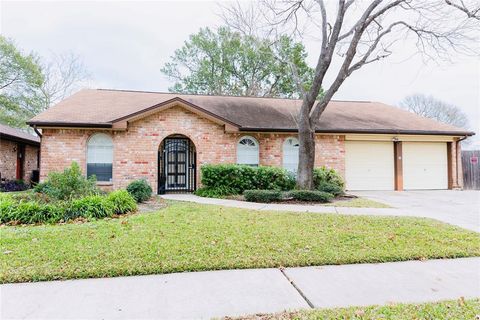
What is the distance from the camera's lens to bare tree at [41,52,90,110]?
26.5m

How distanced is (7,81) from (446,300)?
32.0 m

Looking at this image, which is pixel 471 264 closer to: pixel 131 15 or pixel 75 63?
pixel 131 15

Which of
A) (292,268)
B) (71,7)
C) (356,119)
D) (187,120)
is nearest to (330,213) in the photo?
(292,268)

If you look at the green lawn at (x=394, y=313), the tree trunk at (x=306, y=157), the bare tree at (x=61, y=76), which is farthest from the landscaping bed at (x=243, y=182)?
the bare tree at (x=61, y=76)

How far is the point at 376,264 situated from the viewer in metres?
4.15

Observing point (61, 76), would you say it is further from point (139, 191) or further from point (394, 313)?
point (394, 313)

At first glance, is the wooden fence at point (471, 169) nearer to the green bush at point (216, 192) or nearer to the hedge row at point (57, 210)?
the green bush at point (216, 192)

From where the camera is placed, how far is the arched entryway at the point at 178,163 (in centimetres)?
1305

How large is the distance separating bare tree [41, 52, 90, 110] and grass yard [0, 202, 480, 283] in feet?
84.9

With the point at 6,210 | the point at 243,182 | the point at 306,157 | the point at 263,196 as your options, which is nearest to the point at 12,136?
the point at 6,210

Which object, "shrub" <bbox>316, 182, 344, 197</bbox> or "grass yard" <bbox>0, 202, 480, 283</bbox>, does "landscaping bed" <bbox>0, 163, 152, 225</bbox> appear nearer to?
"grass yard" <bbox>0, 202, 480, 283</bbox>

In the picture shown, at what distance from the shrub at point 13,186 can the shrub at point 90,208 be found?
31.0 feet

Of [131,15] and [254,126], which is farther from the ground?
[131,15]

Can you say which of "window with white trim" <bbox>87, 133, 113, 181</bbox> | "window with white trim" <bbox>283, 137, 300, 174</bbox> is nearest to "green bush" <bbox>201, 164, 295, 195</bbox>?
"window with white trim" <bbox>283, 137, 300, 174</bbox>
